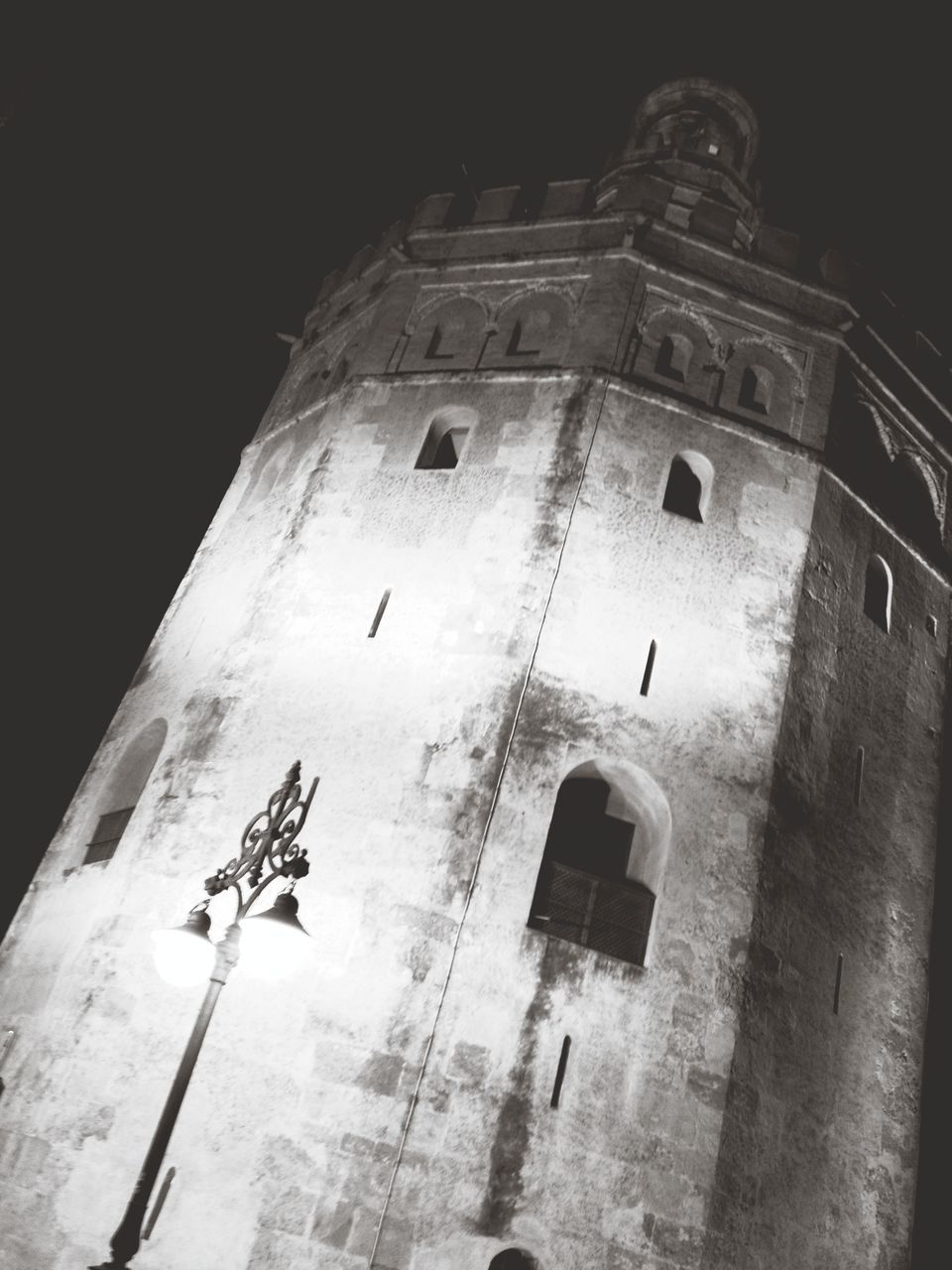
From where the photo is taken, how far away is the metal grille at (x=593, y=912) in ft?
33.9

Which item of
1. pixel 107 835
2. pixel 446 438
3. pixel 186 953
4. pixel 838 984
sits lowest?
pixel 186 953

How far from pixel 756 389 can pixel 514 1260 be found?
420 inches

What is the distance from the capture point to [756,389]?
1442 cm

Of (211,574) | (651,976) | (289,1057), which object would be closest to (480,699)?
(651,976)

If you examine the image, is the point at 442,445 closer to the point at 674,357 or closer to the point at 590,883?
the point at 674,357

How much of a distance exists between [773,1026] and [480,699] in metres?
4.26

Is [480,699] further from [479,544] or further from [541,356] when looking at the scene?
[541,356]

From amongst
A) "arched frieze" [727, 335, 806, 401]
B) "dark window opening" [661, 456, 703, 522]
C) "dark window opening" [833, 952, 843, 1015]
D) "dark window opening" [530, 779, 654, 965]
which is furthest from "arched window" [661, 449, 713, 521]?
"dark window opening" [833, 952, 843, 1015]

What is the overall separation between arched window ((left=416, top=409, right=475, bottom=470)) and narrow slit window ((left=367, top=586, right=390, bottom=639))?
225 centimetres

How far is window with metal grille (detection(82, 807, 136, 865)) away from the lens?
1205cm

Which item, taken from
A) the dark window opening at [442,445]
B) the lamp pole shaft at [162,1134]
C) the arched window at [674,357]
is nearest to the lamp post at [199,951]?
the lamp pole shaft at [162,1134]

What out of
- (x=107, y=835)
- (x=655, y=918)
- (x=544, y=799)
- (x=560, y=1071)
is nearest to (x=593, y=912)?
(x=655, y=918)

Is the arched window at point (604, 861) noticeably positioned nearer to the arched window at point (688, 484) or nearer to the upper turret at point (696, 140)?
the arched window at point (688, 484)

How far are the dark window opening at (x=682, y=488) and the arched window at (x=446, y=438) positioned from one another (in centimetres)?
263
